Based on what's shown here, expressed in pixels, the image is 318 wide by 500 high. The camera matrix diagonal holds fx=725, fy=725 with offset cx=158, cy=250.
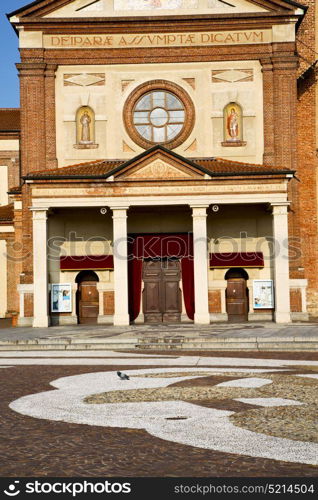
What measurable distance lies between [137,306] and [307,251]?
8294 millimetres

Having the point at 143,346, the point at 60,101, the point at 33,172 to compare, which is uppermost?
the point at 60,101

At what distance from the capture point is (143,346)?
69.5 ft

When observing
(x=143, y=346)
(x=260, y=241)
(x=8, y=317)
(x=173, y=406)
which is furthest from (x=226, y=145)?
(x=173, y=406)

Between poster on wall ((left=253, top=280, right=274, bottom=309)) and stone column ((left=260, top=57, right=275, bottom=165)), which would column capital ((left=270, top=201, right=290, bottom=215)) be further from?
poster on wall ((left=253, top=280, right=274, bottom=309))

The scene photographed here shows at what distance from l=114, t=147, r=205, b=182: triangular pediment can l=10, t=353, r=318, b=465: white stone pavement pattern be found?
15.4 metres

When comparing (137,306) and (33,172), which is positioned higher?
(33,172)

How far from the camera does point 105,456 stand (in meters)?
7.56

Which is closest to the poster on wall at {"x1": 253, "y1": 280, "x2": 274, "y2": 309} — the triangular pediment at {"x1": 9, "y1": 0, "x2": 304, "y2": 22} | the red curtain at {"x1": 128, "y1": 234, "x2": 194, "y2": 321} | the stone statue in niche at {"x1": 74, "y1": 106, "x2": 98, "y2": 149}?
the red curtain at {"x1": 128, "y1": 234, "x2": 194, "y2": 321}

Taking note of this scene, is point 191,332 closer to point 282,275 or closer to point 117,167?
point 282,275

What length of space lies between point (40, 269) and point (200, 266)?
20.4 ft

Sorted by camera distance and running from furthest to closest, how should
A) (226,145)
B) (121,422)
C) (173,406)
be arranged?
(226,145), (173,406), (121,422)

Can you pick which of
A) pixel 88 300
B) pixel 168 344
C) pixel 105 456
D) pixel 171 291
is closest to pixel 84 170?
pixel 88 300
